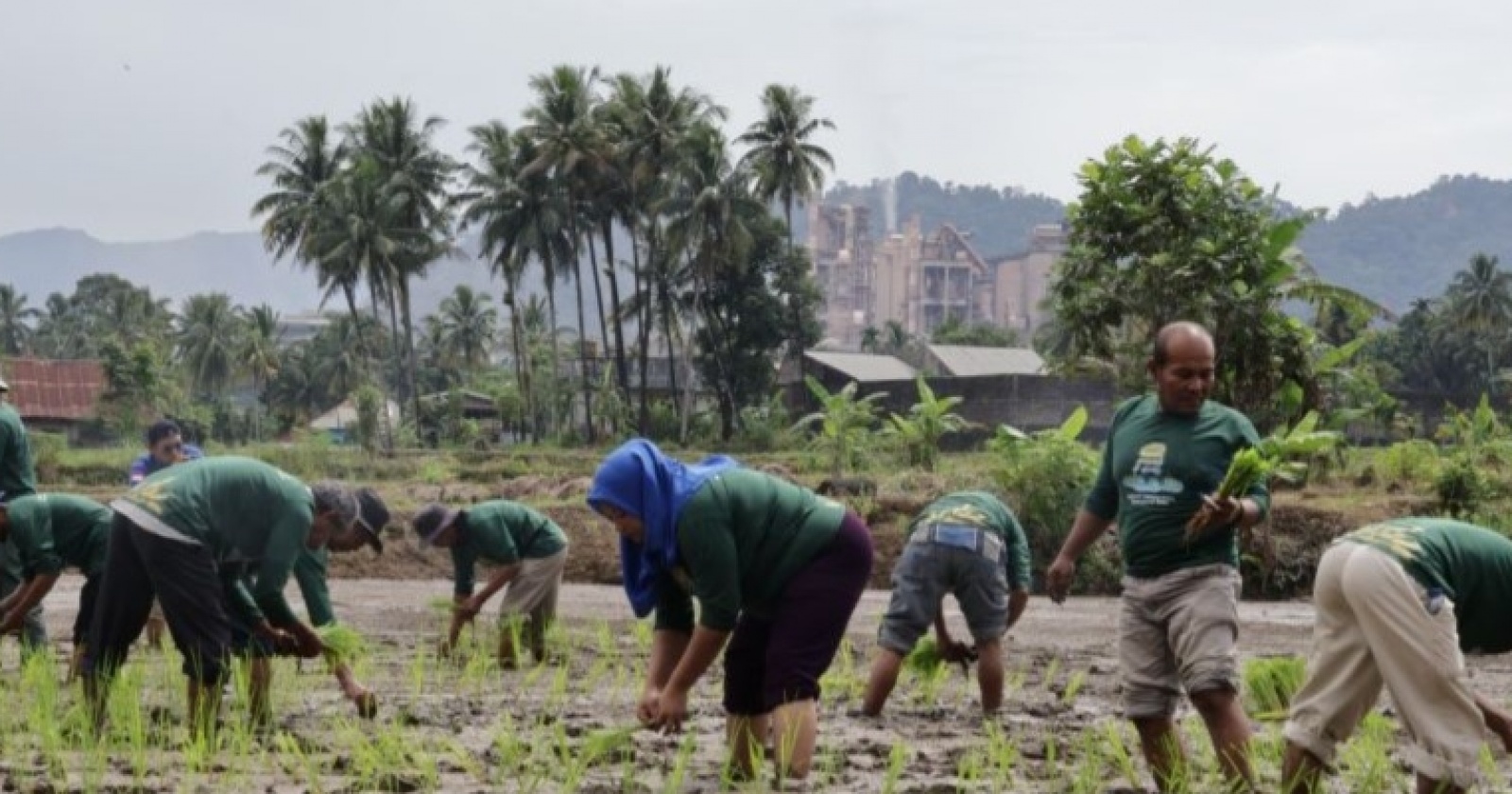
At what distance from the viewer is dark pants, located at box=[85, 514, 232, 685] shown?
7156 millimetres

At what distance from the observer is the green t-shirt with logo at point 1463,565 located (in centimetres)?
525

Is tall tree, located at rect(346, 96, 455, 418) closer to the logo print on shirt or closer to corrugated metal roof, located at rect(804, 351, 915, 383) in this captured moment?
corrugated metal roof, located at rect(804, 351, 915, 383)

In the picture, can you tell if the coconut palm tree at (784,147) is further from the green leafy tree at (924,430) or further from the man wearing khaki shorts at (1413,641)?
the man wearing khaki shorts at (1413,641)

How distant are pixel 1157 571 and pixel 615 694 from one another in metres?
3.69

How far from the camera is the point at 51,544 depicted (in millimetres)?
8555

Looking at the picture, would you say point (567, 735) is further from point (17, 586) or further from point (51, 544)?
point (17, 586)

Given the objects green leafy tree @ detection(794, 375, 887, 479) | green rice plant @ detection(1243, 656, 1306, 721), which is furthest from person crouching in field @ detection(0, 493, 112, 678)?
green leafy tree @ detection(794, 375, 887, 479)

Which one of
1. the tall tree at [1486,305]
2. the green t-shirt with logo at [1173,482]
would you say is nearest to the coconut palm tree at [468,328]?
the tall tree at [1486,305]

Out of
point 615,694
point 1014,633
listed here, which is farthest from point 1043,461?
point 615,694

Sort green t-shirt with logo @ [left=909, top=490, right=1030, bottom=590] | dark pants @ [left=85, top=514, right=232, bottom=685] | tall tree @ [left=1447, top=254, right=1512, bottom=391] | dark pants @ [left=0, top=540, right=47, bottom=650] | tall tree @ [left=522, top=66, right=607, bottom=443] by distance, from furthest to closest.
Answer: tall tree @ [left=1447, top=254, right=1512, bottom=391]
tall tree @ [left=522, top=66, right=607, bottom=443]
dark pants @ [left=0, top=540, right=47, bottom=650]
green t-shirt with logo @ [left=909, top=490, right=1030, bottom=590]
dark pants @ [left=85, top=514, right=232, bottom=685]

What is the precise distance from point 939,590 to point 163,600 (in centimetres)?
333

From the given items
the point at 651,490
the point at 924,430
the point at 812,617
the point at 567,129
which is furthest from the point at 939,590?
the point at 567,129

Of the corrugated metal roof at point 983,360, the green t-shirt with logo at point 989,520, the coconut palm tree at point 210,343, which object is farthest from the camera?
the coconut palm tree at point 210,343

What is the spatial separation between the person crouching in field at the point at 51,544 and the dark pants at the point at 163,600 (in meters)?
0.86
